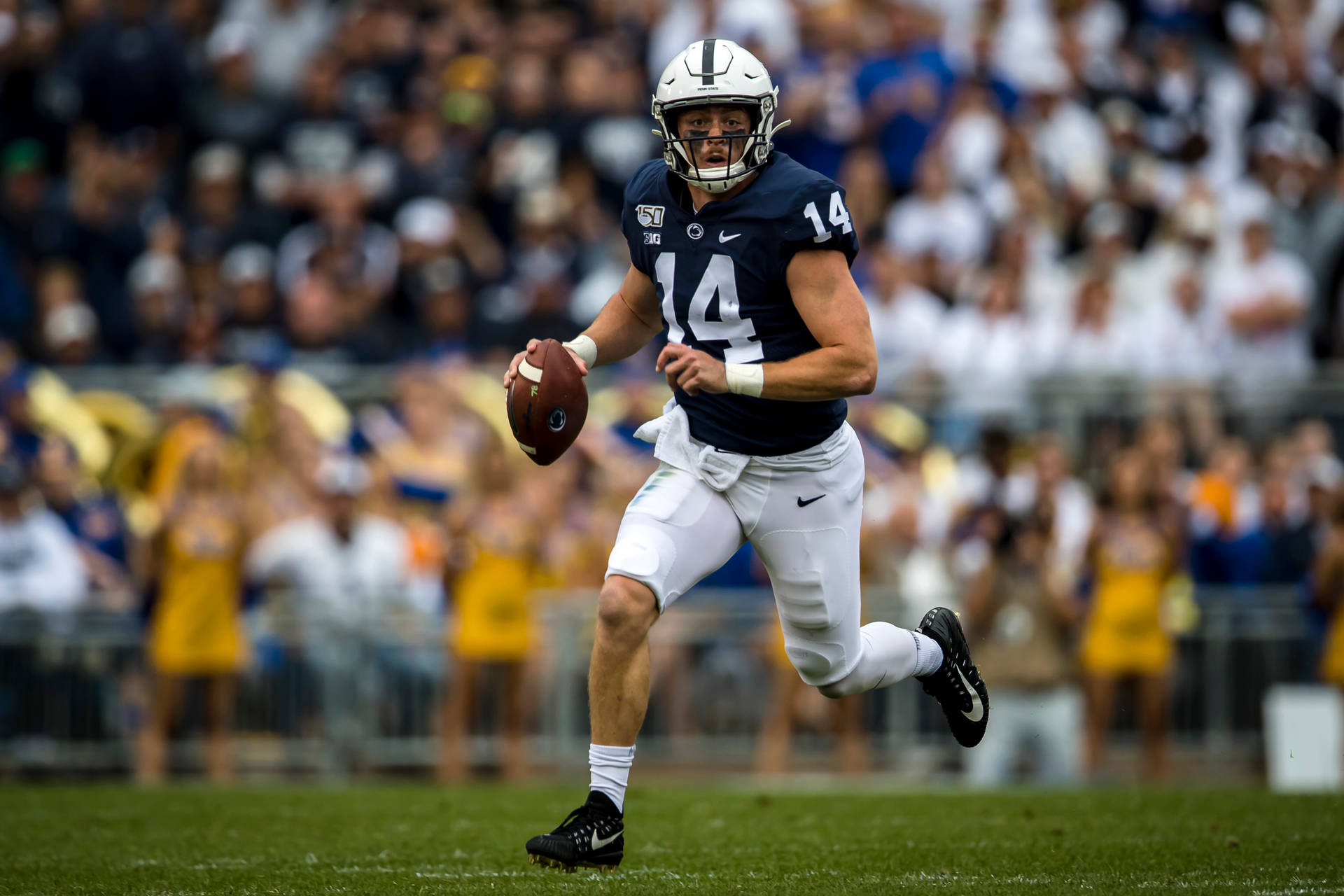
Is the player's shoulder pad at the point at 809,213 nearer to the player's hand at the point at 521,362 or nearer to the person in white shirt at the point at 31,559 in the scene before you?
the player's hand at the point at 521,362

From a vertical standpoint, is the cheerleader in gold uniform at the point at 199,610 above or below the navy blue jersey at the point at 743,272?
below

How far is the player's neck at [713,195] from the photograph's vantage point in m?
5.50

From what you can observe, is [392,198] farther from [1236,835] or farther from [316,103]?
[1236,835]

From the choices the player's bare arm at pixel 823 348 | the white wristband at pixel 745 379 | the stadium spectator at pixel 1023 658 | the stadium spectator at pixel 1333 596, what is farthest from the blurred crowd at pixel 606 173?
the white wristband at pixel 745 379

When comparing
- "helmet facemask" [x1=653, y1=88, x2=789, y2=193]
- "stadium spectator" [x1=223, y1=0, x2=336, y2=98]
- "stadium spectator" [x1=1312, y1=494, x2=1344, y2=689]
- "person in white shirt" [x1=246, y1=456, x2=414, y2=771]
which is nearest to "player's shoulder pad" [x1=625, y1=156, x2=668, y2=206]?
"helmet facemask" [x1=653, y1=88, x2=789, y2=193]

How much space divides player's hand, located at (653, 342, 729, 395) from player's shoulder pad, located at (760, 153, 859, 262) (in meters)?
0.44

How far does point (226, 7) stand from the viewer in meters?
15.6

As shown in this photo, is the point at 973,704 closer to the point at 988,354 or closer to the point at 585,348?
the point at 585,348

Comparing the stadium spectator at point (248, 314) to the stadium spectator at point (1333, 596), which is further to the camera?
the stadium spectator at point (248, 314)

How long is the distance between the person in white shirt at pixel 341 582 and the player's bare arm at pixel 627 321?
525cm

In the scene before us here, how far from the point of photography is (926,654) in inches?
241

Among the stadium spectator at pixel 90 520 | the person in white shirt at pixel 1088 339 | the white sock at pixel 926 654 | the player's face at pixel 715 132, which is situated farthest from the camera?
the person in white shirt at pixel 1088 339

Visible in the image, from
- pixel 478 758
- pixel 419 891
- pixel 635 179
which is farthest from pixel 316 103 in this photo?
pixel 419 891

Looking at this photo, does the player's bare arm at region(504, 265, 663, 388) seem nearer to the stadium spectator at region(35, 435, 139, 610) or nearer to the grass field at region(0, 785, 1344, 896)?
the grass field at region(0, 785, 1344, 896)
